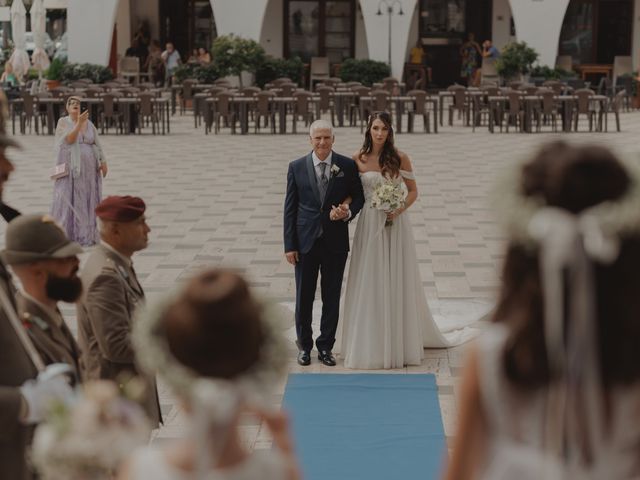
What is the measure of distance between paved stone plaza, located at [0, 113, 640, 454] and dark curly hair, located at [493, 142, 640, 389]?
1.92m

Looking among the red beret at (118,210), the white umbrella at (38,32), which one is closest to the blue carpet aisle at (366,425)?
the red beret at (118,210)

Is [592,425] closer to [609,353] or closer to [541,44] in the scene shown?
[609,353]

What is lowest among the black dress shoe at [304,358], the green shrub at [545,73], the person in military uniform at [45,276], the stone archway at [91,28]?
the black dress shoe at [304,358]

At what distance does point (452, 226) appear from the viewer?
1277cm

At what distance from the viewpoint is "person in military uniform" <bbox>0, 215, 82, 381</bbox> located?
3.43 m

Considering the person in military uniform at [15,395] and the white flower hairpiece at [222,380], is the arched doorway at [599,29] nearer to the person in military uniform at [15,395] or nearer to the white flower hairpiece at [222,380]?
the person in military uniform at [15,395]

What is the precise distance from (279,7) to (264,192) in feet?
68.0

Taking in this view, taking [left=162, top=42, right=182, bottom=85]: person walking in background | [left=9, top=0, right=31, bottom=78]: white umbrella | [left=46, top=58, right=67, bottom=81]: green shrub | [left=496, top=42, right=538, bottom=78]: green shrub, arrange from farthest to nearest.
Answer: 1. [left=162, top=42, right=182, bottom=85]: person walking in background
2. [left=46, top=58, right=67, bottom=81]: green shrub
3. [left=496, top=42, right=538, bottom=78]: green shrub
4. [left=9, top=0, right=31, bottom=78]: white umbrella

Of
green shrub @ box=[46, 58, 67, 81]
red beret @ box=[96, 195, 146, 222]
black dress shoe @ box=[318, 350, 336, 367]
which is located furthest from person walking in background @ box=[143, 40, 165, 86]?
red beret @ box=[96, 195, 146, 222]

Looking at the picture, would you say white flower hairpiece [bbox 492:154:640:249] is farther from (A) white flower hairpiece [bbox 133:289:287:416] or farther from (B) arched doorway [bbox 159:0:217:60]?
(B) arched doorway [bbox 159:0:217:60]

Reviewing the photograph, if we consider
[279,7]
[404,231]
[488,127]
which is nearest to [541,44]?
[488,127]

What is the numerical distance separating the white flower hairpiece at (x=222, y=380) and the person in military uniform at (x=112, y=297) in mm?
1872

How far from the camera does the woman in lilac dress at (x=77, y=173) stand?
11070mm

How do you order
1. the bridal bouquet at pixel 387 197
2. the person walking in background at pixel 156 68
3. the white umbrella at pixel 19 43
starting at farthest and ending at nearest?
the person walking in background at pixel 156 68 → the white umbrella at pixel 19 43 → the bridal bouquet at pixel 387 197
